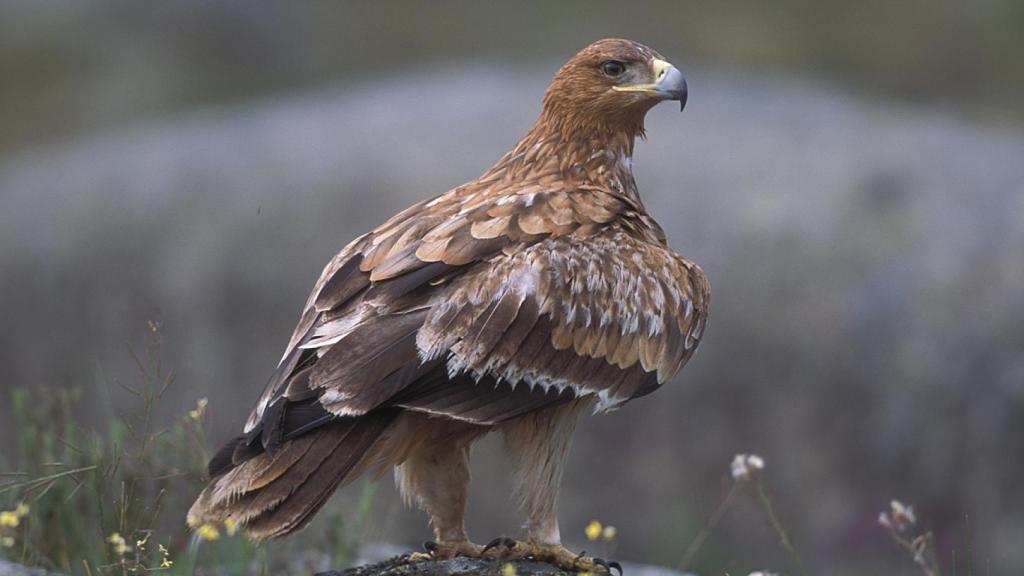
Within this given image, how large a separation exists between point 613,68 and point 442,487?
5.65 ft

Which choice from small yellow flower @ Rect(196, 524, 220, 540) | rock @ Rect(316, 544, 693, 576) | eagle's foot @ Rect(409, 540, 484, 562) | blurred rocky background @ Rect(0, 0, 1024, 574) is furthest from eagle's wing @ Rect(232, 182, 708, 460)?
blurred rocky background @ Rect(0, 0, 1024, 574)

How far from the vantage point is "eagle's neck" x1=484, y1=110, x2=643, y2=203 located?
6.61m

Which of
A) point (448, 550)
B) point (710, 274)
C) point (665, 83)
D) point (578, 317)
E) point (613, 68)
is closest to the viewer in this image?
point (578, 317)

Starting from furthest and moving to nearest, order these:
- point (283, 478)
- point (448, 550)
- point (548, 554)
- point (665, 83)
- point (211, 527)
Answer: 1. point (665, 83)
2. point (448, 550)
3. point (548, 554)
4. point (283, 478)
5. point (211, 527)

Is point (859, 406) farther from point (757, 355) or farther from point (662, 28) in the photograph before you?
point (662, 28)

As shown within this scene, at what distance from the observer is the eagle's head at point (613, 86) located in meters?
6.50

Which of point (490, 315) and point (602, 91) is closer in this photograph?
point (490, 315)

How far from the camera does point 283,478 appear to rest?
5.17 m

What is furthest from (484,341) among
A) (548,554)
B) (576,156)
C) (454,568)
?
(576,156)

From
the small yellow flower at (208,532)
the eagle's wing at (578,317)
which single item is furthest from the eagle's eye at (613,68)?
the small yellow flower at (208,532)

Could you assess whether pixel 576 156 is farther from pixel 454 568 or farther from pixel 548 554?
pixel 454 568

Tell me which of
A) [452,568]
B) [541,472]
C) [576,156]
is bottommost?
[452,568]

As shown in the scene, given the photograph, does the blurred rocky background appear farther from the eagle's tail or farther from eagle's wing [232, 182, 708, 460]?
the eagle's tail

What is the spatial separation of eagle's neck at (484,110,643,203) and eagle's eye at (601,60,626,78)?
199 mm
